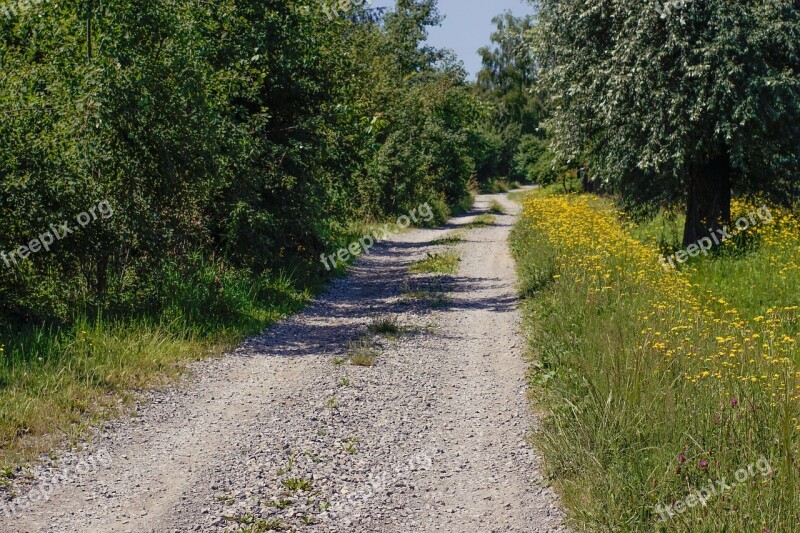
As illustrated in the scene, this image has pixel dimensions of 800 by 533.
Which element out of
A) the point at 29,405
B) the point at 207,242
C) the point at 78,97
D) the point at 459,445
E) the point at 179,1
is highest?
the point at 179,1

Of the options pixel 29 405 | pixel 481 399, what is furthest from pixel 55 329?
pixel 481 399

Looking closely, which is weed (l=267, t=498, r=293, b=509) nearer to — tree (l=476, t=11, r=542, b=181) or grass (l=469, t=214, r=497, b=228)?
grass (l=469, t=214, r=497, b=228)

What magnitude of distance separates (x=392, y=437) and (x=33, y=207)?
5.32 meters

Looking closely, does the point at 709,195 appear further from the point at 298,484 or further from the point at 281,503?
the point at 281,503

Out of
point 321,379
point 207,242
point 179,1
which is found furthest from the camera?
point 207,242

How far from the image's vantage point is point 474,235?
2891 centimetres

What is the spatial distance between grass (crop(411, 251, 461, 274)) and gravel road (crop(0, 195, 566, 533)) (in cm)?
713

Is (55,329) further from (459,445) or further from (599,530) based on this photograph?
(599,530)

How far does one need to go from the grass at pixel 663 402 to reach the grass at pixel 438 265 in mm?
6813

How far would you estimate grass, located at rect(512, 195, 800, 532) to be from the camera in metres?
4.84

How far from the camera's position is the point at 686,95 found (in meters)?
14.3

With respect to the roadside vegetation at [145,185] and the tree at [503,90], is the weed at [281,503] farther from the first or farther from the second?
the tree at [503,90]

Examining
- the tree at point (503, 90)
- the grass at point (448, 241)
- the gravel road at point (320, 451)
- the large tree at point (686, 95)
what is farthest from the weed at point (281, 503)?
the tree at point (503, 90)

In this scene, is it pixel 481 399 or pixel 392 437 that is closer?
pixel 392 437
